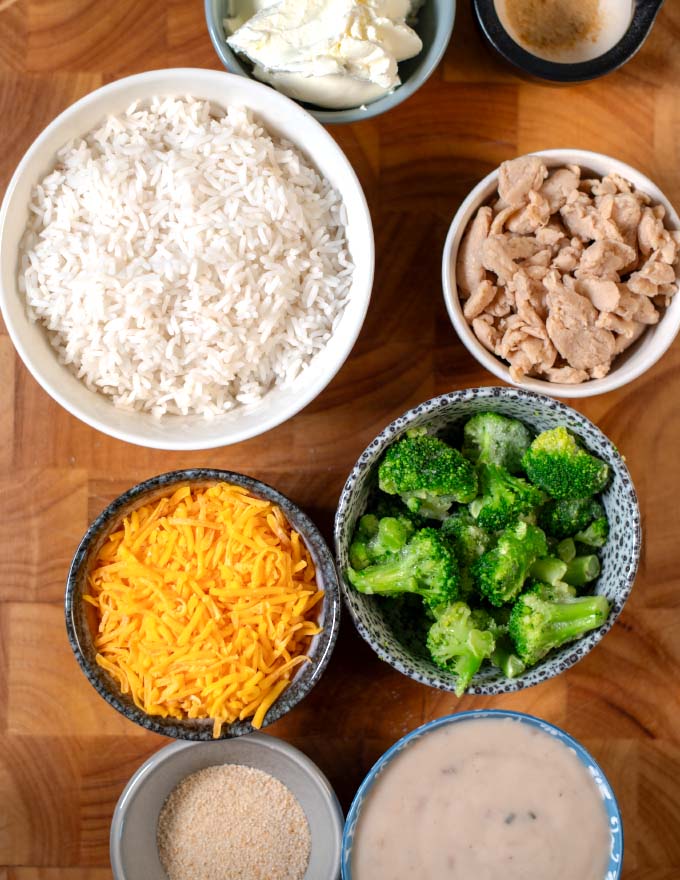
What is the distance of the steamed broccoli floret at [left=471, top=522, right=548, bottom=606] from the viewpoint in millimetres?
1744

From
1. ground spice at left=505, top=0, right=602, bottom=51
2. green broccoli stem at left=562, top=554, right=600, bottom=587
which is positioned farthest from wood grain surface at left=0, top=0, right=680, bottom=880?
green broccoli stem at left=562, top=554, right=600, bottom=587

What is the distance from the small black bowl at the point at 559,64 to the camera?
190cm

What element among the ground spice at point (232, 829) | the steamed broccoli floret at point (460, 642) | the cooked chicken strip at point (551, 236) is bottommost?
the ground spice at point (232, 829)

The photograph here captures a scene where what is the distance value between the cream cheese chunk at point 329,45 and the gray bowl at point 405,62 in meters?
0.02

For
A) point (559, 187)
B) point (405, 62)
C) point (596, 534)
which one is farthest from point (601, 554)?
point (405, 62)

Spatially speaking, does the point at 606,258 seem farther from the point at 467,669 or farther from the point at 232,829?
the point at 232,829

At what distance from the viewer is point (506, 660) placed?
1.81 metres

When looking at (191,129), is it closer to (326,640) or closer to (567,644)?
(326,640)

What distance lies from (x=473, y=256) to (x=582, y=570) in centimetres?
68

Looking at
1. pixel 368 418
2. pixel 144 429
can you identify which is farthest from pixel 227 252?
pixel 368 418

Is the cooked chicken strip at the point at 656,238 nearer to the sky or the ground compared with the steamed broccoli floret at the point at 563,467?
nearer to the sky

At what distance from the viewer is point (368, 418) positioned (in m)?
2.08

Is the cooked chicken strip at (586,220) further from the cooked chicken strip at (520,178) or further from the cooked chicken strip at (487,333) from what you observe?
the cooked chicken strip at (487,333)

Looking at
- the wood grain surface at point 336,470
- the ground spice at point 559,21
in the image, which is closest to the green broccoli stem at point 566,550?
the wood grain surface at point 336,470
